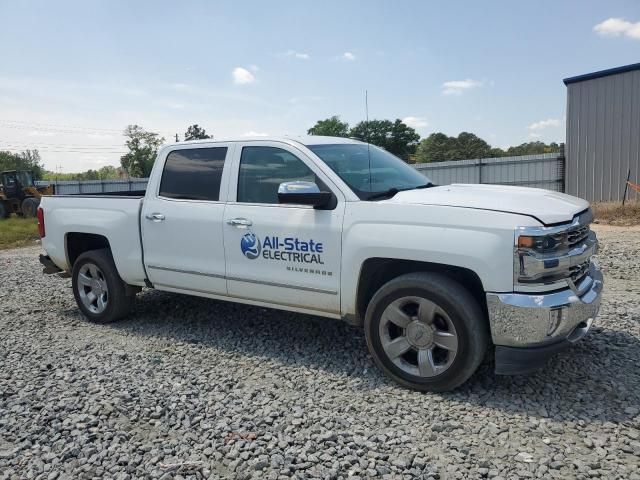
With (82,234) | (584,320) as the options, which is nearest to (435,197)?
(584,320)

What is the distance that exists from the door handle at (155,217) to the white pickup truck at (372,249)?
2cm

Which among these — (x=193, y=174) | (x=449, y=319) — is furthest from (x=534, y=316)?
(x=193, y=174)

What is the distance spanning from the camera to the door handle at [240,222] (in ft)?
15.3

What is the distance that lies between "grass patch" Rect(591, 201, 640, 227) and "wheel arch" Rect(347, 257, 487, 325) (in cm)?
1131

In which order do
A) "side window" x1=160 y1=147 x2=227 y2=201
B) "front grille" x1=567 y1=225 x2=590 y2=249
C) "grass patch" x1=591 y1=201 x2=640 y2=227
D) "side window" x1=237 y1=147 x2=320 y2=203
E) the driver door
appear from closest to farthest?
"front grille" x1=567 y1=225 x2=590 y2=249 → the driver door → "side window" x1=237 y1=147 x2=320 y2=203 → "side window" x1=160 y1=147 x2=227 y2=201 → "grass patch" x1=591 y1=201 x2=640 y2=227

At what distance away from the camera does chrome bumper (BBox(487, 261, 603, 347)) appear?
3.47 meters

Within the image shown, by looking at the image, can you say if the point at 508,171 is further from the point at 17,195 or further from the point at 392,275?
the point at 17,195

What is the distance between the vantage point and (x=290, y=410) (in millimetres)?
3730

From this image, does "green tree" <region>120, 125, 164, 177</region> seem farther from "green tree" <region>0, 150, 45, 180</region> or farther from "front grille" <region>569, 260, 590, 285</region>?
"front grille" <region>569, 260, 590, 285</region>

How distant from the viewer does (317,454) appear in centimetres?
316

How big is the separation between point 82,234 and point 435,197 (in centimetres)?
419

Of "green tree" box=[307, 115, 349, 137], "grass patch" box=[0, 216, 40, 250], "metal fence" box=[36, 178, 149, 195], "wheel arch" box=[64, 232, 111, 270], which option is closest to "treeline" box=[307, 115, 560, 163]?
"green tree" box=[307, 115, 349, 137]

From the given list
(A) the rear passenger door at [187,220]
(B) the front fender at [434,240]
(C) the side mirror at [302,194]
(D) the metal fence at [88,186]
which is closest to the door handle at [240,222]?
(A) the rear passenger door at [187,220]

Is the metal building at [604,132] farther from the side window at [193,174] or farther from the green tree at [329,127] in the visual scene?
the green tree at [329,127]
